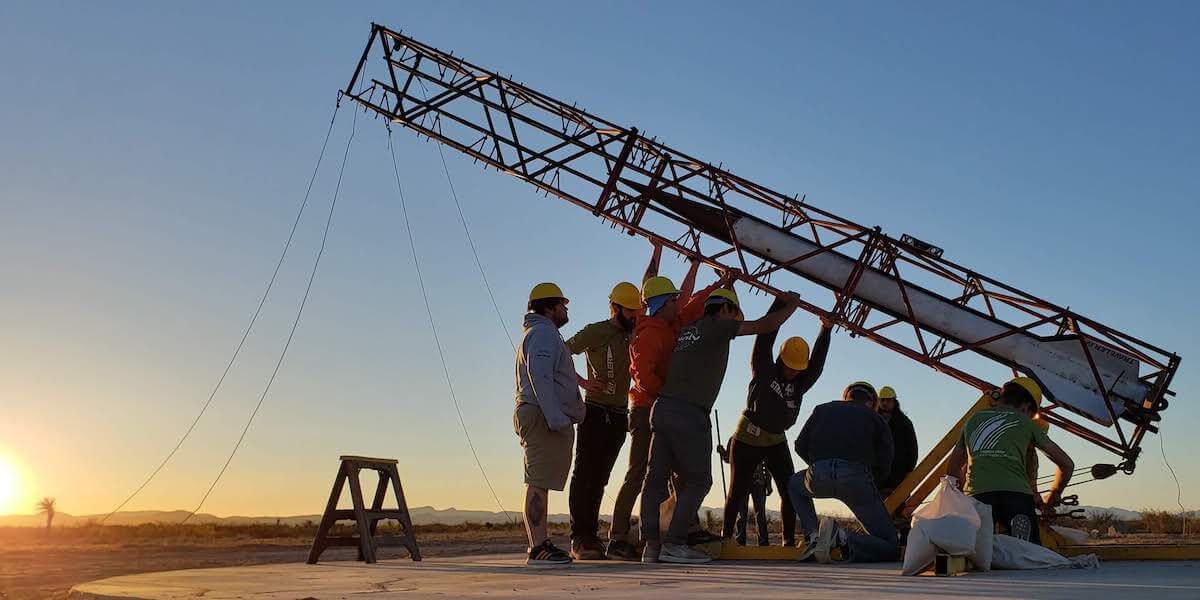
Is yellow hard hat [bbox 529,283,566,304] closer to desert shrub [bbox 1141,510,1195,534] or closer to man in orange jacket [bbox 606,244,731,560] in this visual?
man in orange jacket [bbox 606,244,731,560]

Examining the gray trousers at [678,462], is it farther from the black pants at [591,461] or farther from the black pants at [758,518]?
the black pants at [758,518]

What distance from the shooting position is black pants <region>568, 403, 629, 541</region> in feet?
31.6

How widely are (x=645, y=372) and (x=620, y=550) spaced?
1.53 m

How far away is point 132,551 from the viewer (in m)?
17.7

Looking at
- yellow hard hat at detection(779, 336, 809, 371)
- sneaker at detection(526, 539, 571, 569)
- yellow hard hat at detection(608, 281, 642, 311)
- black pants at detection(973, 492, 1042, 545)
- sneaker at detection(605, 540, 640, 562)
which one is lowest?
sneaker at detection(526, 539, 571, 569)

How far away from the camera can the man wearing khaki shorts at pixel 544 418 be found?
8.56 m

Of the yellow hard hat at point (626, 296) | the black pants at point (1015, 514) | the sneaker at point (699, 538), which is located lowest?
the sneaker at point (699, 538)

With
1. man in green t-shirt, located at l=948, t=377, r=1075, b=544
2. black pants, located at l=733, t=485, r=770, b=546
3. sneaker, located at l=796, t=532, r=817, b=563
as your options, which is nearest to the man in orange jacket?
sneaker, located at l=796, t=532, r=817, b=563

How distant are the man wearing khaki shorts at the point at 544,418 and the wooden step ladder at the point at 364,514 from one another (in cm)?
230

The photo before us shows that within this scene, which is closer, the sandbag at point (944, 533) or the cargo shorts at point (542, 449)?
the sandbag at point (944, 533)

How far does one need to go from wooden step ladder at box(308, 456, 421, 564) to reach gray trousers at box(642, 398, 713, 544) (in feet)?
9.41

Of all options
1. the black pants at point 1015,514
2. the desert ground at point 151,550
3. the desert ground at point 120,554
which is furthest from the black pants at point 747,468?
the desert ground at point 120,554

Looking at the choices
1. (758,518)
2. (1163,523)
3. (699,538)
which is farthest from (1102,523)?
(699,538)

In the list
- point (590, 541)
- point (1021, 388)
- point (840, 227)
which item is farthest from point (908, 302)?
point (590, 541)
